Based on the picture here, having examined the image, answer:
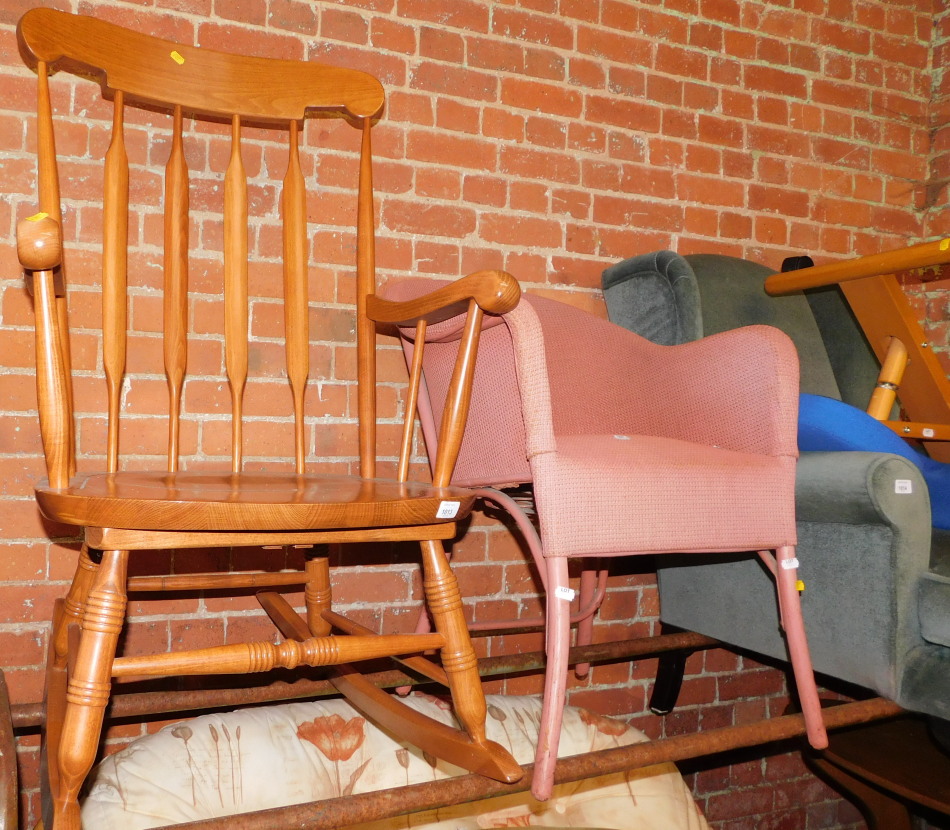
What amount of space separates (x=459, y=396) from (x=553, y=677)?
409mm

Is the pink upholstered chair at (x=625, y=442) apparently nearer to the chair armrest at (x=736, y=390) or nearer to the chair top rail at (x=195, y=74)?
the chair armrest at (x=736, y=390)

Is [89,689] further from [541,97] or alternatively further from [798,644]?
[541,97]

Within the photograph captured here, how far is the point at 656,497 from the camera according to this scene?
1.19 m

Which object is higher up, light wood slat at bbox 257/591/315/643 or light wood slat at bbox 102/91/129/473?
light wood slat at bbox 102/91/129/473

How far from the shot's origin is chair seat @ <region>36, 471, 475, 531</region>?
37.2 inches

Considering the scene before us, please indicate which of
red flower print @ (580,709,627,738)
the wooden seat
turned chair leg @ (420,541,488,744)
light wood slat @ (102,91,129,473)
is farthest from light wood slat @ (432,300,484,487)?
red flower print @ (580,709,627,738)

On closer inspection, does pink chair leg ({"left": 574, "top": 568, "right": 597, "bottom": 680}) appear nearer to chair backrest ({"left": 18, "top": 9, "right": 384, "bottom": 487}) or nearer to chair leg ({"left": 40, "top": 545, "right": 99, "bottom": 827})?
chair backrest ({"left": 18, "top": 9, "right": 384, "bottom": 487})

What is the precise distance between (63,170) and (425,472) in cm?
94

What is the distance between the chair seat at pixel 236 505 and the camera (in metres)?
0.95

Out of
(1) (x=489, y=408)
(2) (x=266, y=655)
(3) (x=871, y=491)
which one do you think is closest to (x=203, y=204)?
(1) (x=489, y=408)

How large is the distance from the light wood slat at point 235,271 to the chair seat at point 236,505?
1.08ft

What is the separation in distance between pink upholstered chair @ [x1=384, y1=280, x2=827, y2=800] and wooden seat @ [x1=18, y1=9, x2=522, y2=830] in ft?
0.37

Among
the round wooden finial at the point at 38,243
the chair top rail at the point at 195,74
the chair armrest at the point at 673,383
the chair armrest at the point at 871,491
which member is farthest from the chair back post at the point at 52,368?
the chair armrest at the point at 871,491

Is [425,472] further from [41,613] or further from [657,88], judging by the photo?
[657,88]
